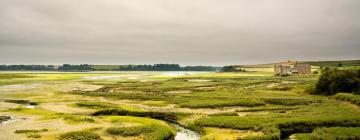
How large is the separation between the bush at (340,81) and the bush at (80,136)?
5335 centimetres

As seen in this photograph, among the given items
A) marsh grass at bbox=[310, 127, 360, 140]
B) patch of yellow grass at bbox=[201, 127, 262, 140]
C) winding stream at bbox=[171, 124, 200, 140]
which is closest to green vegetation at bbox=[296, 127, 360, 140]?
marsh grass at bbox=[310, 127, 360, 140]

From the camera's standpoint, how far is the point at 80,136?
35.9m

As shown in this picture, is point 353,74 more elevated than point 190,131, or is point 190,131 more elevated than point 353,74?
point 353,74

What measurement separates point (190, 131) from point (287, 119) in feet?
37.6

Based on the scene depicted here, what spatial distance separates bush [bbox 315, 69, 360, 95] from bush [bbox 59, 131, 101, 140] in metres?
53.4

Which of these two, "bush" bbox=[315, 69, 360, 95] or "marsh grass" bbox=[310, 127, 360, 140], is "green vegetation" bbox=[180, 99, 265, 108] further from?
"marsh grass" bbox=[310, 127, 360, 140]

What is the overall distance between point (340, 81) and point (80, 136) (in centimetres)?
5553

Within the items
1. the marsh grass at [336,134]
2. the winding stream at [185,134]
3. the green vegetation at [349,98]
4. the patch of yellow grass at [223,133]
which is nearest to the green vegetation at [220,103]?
the green vegetation at [349,98]

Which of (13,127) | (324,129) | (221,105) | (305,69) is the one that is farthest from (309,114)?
(305,69)

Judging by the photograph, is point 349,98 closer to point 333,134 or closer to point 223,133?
point 333,134

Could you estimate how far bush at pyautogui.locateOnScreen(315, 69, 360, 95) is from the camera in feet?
235

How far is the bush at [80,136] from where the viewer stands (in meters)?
35.4

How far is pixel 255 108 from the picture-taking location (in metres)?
58.1

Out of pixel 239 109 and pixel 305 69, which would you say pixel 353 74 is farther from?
pixel 305 69
